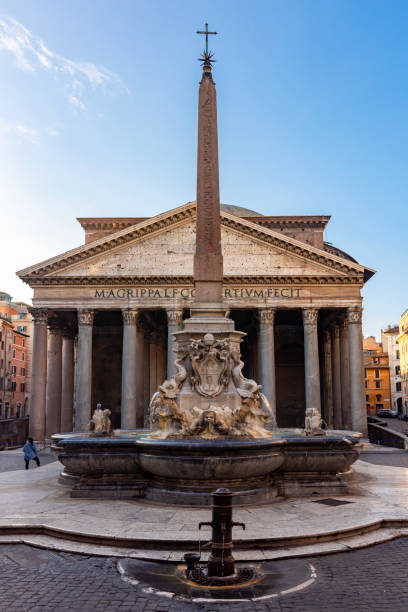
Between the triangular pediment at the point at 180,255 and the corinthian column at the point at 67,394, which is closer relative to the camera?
the triangular pediment at the point at 180,255

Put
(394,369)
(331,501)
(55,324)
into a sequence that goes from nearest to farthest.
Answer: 1. (331,501)
2. (55,324)
3. (394,369)

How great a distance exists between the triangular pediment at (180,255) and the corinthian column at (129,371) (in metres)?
2.61

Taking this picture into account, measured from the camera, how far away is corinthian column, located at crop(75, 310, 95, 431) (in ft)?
103

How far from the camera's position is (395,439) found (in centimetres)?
3094

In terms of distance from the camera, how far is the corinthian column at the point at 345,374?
33.2 meters

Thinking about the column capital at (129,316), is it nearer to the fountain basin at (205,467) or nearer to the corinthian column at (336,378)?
the corinthian column at (336,378)

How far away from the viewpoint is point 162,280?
108 ft

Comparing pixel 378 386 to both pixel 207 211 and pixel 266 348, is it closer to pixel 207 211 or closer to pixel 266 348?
pixel 266 348

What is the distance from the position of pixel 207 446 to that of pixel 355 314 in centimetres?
2634

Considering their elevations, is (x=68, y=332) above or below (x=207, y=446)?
above

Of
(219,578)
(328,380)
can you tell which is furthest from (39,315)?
(219,578)

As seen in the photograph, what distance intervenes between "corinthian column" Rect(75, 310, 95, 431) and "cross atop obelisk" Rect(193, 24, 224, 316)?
22532 millimetres

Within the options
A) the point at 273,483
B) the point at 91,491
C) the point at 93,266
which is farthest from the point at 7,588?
the point at 93,266

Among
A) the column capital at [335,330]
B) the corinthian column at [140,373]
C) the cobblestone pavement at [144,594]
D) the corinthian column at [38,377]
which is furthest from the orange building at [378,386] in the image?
the cobblestone pavement at [144,594]
